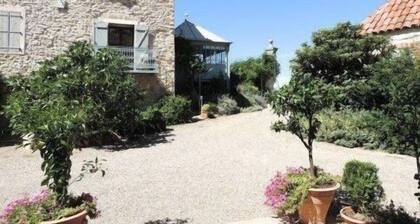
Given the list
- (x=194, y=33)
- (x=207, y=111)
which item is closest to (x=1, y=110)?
(x=207, y=111)

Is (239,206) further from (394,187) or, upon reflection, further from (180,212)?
(394,187)

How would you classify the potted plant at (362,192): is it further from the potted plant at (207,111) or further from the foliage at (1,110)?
the foliage at (1,110)

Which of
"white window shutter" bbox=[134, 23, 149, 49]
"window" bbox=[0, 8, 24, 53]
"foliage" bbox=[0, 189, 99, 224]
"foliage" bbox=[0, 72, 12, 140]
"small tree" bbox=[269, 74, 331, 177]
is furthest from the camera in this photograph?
"white window shutter" bbox=[134, 23, 149, 49]

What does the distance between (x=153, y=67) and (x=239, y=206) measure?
12.7 metres

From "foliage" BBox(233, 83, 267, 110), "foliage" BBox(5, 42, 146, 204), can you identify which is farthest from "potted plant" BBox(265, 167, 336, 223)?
"foliage" BBox(233, 83, 267, 110)

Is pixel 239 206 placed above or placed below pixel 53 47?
below

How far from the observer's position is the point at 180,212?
23.0 ft

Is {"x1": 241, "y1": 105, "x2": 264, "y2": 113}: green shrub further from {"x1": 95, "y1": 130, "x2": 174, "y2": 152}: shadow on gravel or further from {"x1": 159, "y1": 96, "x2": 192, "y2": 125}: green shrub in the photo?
{"x1": 95, "y1": 130, "x2": 174, "y2": 152}: shadow on gravel

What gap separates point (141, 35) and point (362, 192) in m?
14.9

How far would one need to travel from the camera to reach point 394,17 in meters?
13.8

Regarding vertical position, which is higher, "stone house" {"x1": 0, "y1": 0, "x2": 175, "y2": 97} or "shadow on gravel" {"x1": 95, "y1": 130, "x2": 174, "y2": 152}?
"stone house" {"x1": 0, "y1": 0, "x2": 175, "y2": 97}

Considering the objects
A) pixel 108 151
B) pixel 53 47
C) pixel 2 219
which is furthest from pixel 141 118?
pixel 2 219

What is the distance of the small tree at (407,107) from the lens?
4988 mm

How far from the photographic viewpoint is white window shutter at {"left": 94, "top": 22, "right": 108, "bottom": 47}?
18281 millimetres
